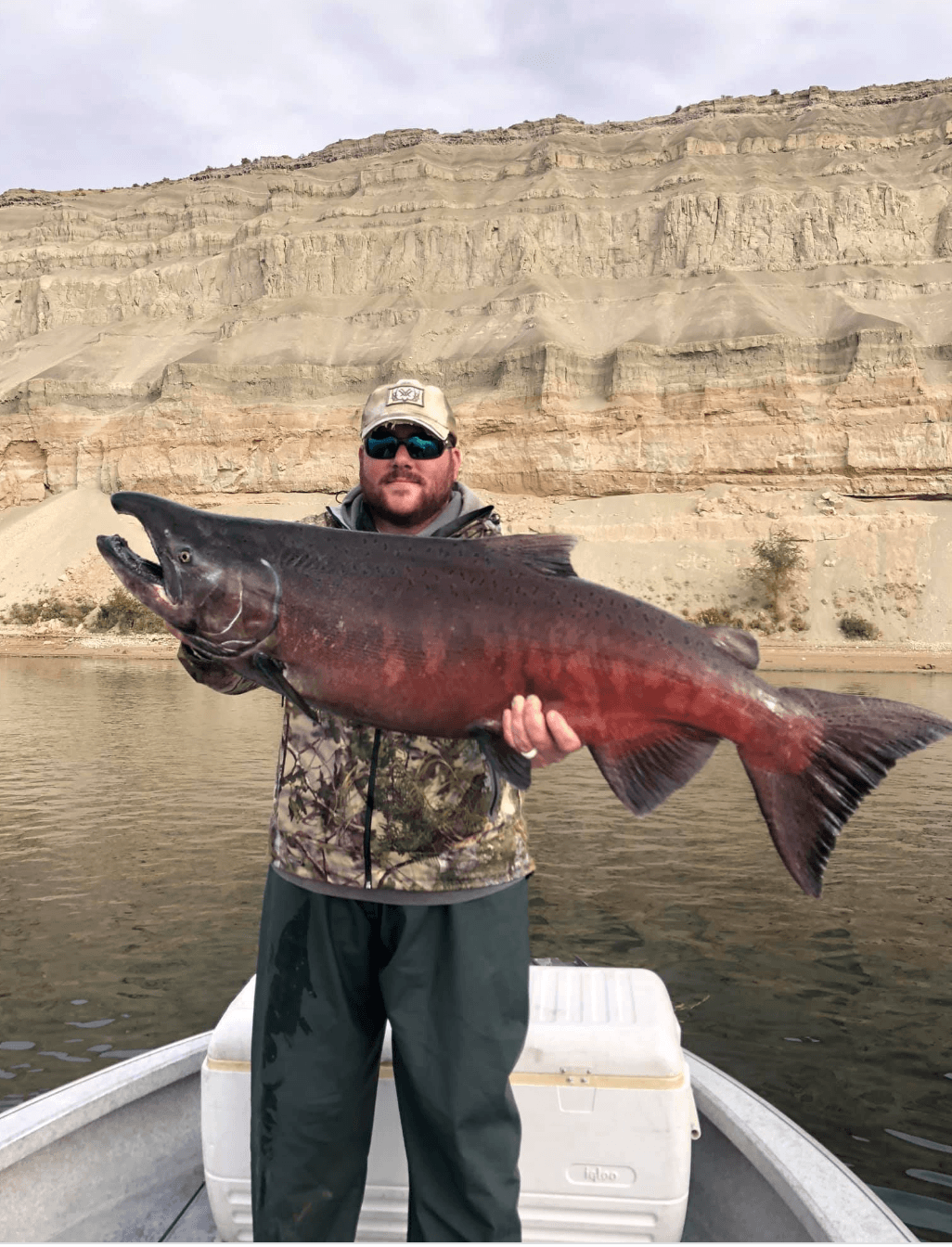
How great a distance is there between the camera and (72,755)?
17.9 meters

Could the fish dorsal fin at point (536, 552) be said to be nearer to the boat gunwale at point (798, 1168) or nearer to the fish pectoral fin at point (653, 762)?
the fish pectoral fin at point (653, 762)

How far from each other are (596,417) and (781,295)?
1751cm

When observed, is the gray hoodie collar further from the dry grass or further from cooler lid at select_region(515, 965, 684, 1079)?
the dry grass

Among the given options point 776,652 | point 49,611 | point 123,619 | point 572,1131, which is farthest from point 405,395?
point 49,611

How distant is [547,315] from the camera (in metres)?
67.1

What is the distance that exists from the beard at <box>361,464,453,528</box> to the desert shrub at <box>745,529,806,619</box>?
48.6 metres

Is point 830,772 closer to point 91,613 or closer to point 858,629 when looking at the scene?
point 858,629

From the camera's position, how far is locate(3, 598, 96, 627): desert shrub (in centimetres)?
5328

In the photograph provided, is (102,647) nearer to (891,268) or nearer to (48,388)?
(48,388)

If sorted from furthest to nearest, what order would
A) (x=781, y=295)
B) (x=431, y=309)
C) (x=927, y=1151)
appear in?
(x=431, y=309), (x=781, y=295), (x=927, y=1151)

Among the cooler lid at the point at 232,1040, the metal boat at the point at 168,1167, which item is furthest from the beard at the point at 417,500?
the metal boat at the point at 168,1167

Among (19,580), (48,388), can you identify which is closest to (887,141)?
(48,388)

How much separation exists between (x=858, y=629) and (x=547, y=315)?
106 feet

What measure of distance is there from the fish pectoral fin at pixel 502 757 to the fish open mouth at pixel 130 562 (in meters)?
0.82
